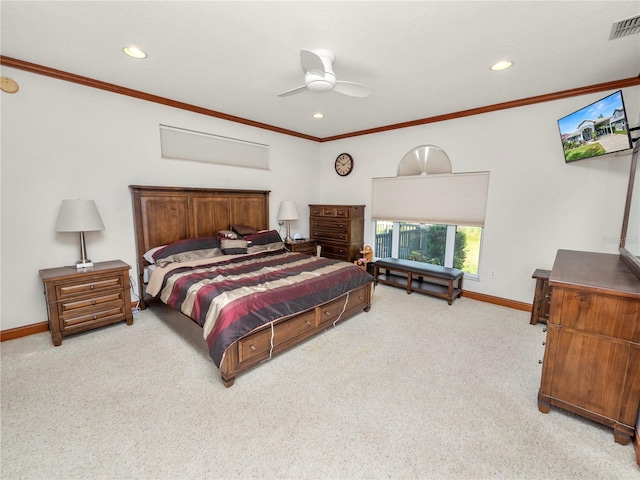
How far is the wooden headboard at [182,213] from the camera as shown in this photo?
3453 millimetres

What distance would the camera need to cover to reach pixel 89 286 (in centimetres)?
283

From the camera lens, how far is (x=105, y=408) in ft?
6.32

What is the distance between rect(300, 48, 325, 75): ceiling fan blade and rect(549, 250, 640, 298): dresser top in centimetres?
227

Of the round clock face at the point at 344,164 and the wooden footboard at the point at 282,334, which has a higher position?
the round clock face at the point at 344,164

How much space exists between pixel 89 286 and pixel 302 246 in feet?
9.82

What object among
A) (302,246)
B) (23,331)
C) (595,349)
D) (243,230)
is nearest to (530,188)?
(595,349)

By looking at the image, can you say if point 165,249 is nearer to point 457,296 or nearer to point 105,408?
point 105,408

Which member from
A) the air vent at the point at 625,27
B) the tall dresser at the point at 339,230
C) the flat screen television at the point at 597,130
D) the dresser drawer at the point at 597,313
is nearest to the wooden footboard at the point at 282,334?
the tall dresser at the point at 339,230

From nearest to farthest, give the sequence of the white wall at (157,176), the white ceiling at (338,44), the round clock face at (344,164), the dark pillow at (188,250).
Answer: the white ceiling at (338,44), the white wall at (157,176), the dark pillow at (188,250), the round clock face at (344,164)

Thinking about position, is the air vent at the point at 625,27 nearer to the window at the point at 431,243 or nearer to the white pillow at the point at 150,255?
the window at the point at 431,243

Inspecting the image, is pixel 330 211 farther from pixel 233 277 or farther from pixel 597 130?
pixel 597 130

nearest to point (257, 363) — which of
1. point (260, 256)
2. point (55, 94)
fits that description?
point (260, 256)

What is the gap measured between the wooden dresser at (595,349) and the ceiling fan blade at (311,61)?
7.50 feet

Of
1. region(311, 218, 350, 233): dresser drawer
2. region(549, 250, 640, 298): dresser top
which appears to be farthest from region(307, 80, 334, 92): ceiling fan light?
region(311, 218, 350, 233): dresser drawer
